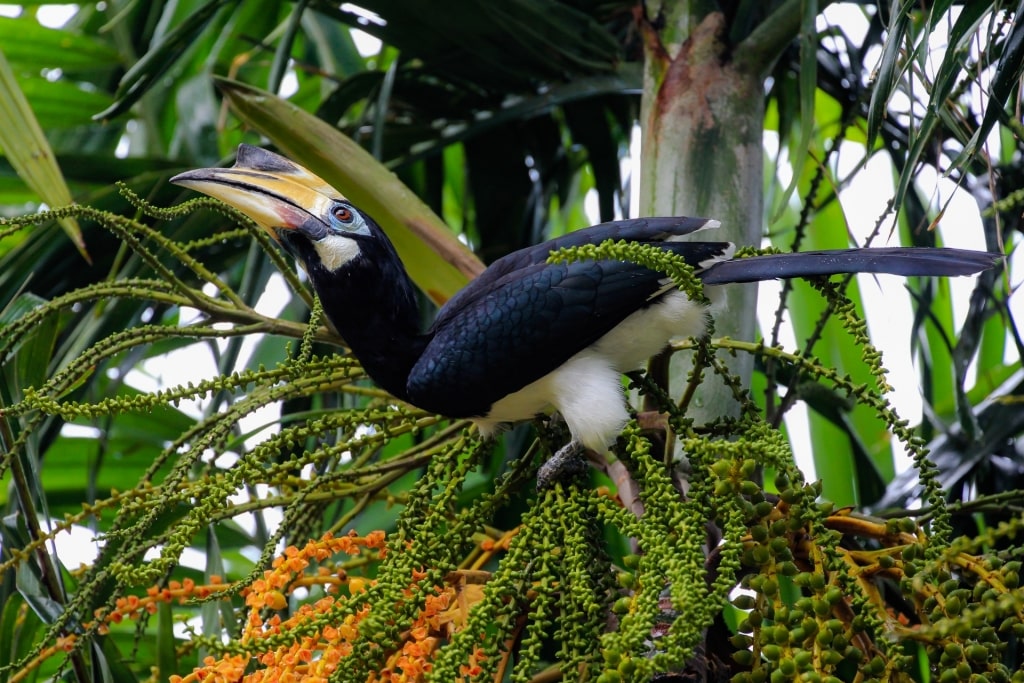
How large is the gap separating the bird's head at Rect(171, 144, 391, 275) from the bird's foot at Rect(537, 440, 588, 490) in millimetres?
331

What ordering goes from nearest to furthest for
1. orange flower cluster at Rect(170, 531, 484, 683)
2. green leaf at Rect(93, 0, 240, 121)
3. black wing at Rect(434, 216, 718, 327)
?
1. orange flower cluster at Rect(170, 531, 484, 683)
2. black wing at Rect(434, 216, 718, 327)
3. green leaf at Rect(93, 0, 240, 121)

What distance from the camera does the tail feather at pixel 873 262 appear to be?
100 cm

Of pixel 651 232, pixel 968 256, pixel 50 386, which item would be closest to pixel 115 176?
pixel 50 386

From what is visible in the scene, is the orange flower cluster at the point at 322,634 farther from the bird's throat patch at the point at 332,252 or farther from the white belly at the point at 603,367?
the bird's throat patch at the point at 332,252

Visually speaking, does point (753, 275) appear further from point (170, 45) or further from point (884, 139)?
point (170, 45)

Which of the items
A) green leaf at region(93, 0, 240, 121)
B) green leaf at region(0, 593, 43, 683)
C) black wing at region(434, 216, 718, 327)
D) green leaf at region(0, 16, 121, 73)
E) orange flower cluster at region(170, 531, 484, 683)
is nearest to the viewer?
orange flower cluster at region(170, 531, 484, 683)

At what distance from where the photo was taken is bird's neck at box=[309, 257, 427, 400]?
4.05ft

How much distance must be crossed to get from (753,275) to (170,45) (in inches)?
33.5

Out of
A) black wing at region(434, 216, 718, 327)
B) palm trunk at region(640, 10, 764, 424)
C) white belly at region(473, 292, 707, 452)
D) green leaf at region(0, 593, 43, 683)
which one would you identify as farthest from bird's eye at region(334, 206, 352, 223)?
green leaf at region(0, 593, 43, 683)

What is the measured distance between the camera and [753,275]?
43.7 inches

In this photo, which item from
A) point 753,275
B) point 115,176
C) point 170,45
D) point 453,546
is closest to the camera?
point 453,546

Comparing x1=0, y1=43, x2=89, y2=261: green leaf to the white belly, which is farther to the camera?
x1=0, y1=43, x2=89, y2=261: green leaf

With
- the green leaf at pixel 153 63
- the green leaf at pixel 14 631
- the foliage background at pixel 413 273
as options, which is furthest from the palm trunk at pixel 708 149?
the green leaf at pixel 14 631

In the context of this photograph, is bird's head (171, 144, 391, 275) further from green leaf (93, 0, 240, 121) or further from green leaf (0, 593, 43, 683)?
green leaf (0, 593, 43, 683)
